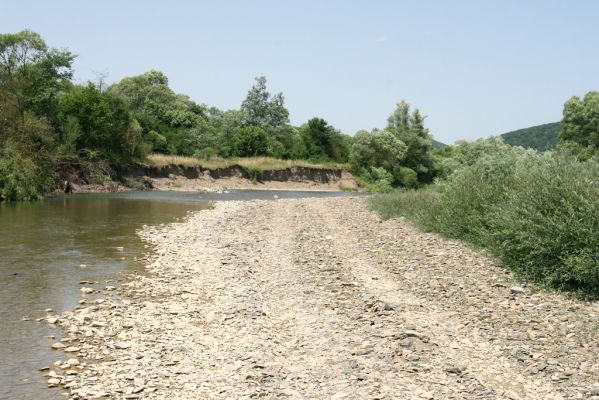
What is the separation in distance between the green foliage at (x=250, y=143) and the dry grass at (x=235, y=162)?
3339 millimetres

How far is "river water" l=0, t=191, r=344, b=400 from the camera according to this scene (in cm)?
795

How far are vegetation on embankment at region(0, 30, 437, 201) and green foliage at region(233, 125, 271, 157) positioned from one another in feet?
0.50

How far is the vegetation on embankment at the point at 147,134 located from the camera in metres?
43.1

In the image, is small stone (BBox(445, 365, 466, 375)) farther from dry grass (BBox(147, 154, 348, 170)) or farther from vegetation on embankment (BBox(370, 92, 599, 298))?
dry grass (BBox(147, 154, 348, 170))

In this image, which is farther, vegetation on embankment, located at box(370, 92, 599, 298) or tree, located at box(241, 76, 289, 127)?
tree, located at box(241, 76, 289, 127)

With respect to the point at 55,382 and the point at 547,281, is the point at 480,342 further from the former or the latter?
the point at 55,382

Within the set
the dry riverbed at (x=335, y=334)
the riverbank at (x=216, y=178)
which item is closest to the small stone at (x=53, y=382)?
the dry riverbed at (x=335, y=334)

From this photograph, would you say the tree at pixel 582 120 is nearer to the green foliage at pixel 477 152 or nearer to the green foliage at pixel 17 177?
the green foliage at pixel 477 152

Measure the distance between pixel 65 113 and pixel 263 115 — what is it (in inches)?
1753

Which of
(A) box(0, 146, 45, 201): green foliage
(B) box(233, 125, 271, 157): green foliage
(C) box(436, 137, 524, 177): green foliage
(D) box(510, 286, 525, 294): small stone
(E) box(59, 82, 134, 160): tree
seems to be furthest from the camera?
(B) box(233, 125, 271, 157): green foliage

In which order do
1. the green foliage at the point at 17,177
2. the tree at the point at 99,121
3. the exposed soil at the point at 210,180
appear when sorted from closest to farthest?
1. the green foliage at the point at 17,177
2. the exposed soil at the point at 210,180
3. the tree at the point at 99,121

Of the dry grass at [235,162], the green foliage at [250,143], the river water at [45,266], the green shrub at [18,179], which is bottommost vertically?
the river water at [45,266]

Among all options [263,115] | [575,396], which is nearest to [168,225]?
[575,396]

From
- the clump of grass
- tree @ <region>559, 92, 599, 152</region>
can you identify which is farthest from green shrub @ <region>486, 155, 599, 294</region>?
tree @ <region>559, 92, 599, 152</region>
